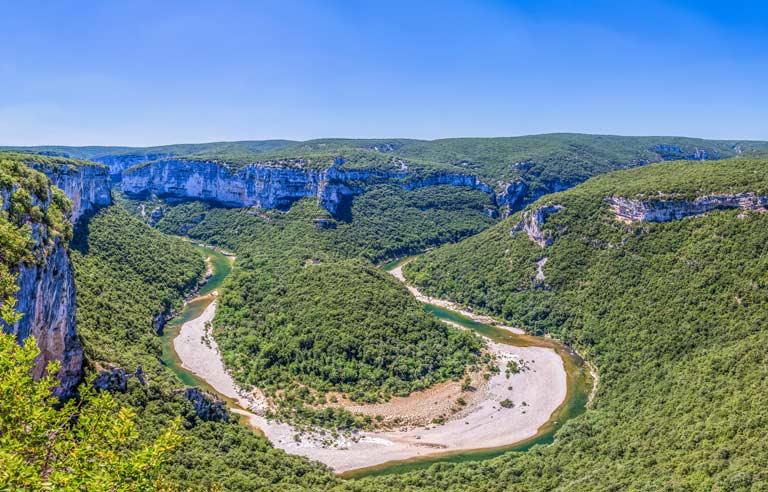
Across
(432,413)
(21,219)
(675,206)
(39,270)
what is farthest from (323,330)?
(675,206)

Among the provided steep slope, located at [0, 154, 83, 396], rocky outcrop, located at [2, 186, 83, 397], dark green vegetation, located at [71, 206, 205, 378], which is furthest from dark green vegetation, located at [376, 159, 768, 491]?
dark green vegetation, located at [71, 206, 205, 378]

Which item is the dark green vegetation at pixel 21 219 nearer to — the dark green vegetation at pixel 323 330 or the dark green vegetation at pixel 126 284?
the dark green vegetation at pixel 126 284

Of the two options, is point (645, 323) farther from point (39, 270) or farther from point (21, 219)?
point (21, 219)

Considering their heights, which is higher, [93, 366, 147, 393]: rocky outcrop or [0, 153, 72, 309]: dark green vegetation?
[0, 153, 72, 309]: dark green vegetation

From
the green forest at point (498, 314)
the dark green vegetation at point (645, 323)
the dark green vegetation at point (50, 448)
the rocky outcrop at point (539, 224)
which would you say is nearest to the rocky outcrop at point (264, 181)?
the green forest at point (498, 314)

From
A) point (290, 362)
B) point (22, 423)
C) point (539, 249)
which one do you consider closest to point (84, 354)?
point (290, 362)

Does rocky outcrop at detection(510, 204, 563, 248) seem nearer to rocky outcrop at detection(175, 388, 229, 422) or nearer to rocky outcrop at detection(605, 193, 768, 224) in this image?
rocky outcrop at detection(605, 193, 768, 224)
